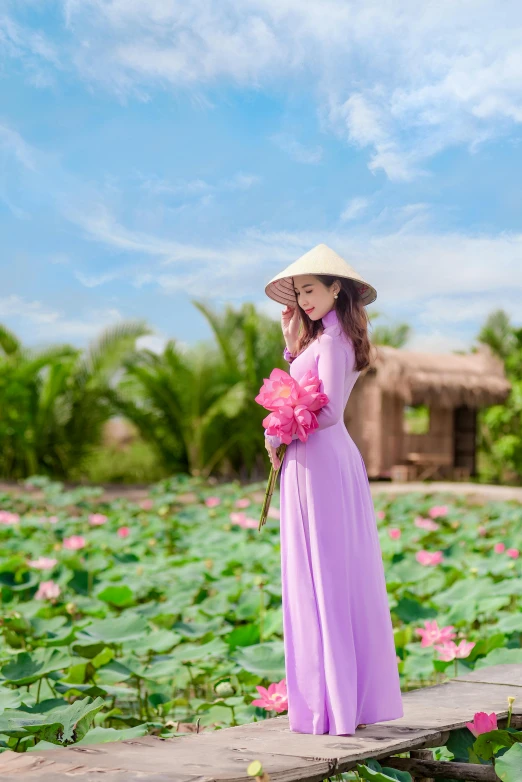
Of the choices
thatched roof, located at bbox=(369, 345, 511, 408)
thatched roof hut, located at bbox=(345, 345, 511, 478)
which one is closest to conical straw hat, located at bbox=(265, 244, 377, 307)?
thatched roof, located at bbox=(369, 345, 511, 408)

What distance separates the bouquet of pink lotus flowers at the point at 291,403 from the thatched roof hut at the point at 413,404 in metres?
10.7

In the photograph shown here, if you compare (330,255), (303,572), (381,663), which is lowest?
(381,663)

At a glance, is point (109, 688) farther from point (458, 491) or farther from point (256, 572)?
point (458, 491)

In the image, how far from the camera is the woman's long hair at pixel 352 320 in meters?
2.43

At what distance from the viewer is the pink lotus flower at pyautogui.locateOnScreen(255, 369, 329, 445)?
232 centimetres

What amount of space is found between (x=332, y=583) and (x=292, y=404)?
1.45ft

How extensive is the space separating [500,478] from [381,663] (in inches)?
634

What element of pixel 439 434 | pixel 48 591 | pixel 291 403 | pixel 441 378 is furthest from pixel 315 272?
pixel 439 434

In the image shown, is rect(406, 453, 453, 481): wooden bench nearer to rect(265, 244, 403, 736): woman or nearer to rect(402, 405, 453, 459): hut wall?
rect(402, 405, 453, 459): hut wall

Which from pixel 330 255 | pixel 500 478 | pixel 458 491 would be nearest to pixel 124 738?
pixel 330 255

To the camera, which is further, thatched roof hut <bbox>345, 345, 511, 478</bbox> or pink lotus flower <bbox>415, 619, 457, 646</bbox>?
thatched roof hut <bbox>345, 345, 511, 478</bbox>

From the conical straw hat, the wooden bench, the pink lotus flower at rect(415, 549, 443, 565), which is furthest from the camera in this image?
the wooden bench

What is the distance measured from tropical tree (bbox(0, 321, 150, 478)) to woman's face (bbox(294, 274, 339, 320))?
11.2 meters

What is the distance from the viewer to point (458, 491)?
9992 mm
